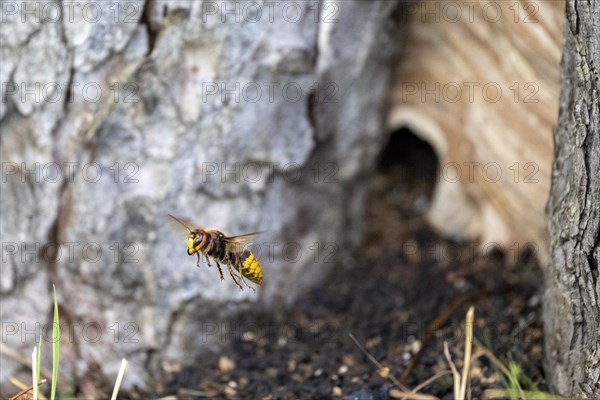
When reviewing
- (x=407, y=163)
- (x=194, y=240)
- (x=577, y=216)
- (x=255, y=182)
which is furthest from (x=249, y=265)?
(x=407, y=163)

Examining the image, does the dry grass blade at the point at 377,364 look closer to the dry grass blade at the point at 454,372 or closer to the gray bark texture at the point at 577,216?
the dry grass blade at the point at 454,372

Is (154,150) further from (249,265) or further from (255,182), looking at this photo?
(249,265)

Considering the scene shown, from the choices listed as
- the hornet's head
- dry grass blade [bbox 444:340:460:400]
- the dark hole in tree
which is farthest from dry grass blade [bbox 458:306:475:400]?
the dark hole in tree

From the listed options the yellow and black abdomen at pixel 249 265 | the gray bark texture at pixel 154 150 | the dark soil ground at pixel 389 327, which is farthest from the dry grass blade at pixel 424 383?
the gray bark texture at pixel 154 150

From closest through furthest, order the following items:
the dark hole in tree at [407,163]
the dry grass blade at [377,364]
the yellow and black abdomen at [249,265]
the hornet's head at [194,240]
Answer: the hornet's head at [194,240], the yellow and black abdomen at [249,265], the dry grass blade at [377,364], the dark hole in tree at [407,163]

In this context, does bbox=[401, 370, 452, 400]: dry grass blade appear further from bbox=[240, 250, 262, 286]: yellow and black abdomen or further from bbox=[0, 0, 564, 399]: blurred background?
bbox=[240, 250, 262, 286]: yellow and black abdomen

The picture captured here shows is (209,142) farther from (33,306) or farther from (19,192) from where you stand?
(33,306)

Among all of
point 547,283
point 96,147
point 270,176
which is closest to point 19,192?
point 96,147
